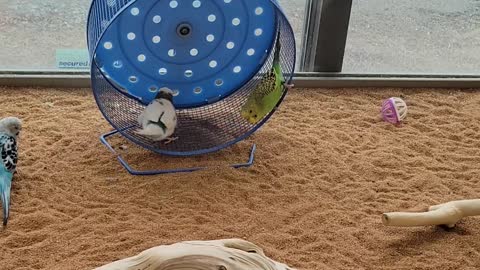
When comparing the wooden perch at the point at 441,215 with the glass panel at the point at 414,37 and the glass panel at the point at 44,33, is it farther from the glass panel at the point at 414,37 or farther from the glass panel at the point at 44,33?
the glass panel at the point at 44,33

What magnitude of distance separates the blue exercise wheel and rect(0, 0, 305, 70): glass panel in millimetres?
623

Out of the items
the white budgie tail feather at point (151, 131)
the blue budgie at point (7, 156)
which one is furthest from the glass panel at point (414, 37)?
the blue budgie at point (7, 156)

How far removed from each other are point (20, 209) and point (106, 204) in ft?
0.80

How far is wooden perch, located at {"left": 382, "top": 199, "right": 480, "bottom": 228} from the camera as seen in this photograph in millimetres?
1884

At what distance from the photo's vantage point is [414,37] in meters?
3.13

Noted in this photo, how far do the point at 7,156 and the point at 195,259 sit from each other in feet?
3.40

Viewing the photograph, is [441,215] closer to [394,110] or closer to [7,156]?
[394,110]

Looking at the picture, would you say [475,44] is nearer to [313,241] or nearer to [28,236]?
[313,241]

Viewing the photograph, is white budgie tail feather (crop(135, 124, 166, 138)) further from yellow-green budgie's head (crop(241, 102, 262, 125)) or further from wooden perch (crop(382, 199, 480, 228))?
wooden perch (crop(382, 199, 480, 228))

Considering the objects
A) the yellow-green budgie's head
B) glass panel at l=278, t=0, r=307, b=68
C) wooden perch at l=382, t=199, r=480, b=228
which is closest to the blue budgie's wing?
the yellow-green budgie's head

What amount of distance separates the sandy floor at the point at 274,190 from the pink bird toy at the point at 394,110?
4cm

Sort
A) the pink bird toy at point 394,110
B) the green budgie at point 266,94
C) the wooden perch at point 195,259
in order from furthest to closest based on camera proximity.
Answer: the pink bird toy at point 394,110 < the green budgie at point 266,94 < the wooden perch at point 195,259

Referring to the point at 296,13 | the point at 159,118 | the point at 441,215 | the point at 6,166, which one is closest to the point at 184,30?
the point at 159,118

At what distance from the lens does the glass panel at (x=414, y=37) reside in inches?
118
